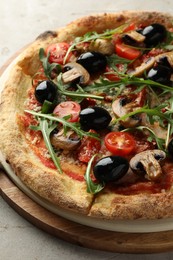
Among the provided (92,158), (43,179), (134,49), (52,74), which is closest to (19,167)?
(43,179)

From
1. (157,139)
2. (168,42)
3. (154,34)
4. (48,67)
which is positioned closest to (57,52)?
(48,67)

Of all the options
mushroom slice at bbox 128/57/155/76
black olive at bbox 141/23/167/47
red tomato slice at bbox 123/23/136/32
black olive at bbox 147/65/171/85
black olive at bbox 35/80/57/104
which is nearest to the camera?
black olive at bbox 35/80/57/104

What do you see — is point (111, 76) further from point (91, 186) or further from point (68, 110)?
point (91, 186)

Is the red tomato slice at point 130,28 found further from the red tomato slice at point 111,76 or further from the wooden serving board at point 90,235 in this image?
the wooden serving board at point 90,235

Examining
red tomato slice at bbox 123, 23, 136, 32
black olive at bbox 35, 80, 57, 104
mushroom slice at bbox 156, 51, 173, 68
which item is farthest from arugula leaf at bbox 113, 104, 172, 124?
red tomato slice at bbox 123, 23, 136, 32

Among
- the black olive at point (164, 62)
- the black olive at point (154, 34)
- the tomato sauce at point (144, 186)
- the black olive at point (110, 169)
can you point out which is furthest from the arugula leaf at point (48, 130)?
the black olive at point (154, 34)

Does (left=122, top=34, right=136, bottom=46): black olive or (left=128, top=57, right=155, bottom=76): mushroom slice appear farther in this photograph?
(left=122, top=34, right=136, bottom=46): black olive

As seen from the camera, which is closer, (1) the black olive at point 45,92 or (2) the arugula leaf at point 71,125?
(2) the arugula leaf at point 71,125

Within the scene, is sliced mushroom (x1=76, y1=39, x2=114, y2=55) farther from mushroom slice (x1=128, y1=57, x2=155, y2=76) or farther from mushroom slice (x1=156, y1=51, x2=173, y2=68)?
mushroom slice (x1=156, y1=51, x2=173, y2=68)
